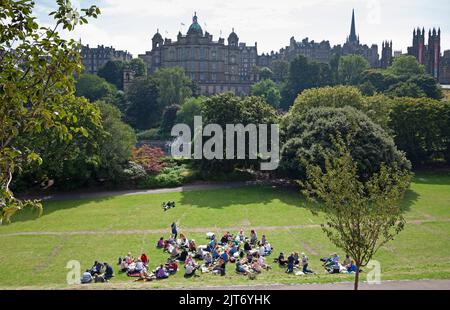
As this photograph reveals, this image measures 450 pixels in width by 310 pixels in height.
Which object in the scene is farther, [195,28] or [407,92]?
[195,28]

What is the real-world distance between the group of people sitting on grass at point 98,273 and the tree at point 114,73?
102 meters

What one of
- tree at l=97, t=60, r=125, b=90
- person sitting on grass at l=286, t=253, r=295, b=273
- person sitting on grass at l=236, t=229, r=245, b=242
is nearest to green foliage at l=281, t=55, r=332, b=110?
tree at l=97, t=60, r=125, b=90

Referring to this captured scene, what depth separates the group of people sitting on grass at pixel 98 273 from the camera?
20125 mm

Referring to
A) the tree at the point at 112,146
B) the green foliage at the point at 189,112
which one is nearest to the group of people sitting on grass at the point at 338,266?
the tree at the point at 112,146

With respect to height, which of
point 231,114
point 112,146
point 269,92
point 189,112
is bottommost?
point 112,146

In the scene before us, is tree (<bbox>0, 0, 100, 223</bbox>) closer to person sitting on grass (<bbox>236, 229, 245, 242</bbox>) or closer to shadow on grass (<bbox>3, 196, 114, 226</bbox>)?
person sitting on grass (<bbox>236, 229, 245, 242</bbox>)

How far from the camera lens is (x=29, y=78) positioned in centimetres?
805

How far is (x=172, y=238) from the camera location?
25.0 m

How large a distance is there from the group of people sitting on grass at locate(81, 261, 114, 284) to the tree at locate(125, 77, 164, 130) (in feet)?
233

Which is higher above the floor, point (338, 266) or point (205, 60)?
point (205, 60)

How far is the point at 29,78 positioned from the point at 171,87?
85.3m

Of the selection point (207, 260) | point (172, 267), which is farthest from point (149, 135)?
point (172, 267)

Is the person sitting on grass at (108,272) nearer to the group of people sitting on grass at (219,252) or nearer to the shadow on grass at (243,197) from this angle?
the group of people sitting on grass at (219,252)

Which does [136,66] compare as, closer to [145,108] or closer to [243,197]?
[145,108]
